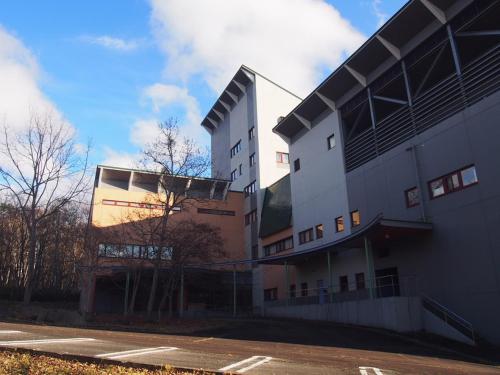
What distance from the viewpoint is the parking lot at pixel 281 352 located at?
927 centimetres

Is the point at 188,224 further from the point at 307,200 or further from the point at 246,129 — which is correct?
the point at 246,129

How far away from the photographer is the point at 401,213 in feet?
77.2

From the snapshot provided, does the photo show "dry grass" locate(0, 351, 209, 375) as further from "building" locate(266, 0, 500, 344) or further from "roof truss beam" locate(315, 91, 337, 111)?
"roof truss beam" locate(315, 91, 337, 111)

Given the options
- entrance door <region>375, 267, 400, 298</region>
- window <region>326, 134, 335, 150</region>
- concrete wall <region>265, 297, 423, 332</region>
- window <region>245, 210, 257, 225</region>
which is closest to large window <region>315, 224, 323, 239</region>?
window <region>326, 134, 335, 150</region>

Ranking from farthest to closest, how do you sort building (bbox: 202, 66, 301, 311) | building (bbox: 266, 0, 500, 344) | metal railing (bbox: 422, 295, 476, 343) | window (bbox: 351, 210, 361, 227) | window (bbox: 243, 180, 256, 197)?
window (bbox: 243, 180, 256, 197) < building (bbox: 202, 66, 301, 311) < window (bbox: 351, 210, 361, 227) < building (bbox: 266, 0, 500, 344) < metal railing (bbox: 422, 295, 476, 343)

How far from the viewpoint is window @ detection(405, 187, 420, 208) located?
22.8 metres

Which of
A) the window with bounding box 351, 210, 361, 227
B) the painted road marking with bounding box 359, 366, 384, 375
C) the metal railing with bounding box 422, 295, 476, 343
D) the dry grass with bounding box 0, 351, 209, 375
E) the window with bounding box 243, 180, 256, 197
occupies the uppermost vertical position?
the window with bounding box 243, 180, 256, 197

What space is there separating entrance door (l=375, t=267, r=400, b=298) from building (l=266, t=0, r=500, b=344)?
0.21 feet

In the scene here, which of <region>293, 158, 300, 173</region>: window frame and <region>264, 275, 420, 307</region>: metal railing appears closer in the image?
<region>264, 275, 420, 307</region>: metal railing

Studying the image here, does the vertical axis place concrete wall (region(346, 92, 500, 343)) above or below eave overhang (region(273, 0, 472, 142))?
below

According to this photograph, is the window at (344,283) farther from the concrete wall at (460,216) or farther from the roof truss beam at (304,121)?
the roof truss beam at (304,121)

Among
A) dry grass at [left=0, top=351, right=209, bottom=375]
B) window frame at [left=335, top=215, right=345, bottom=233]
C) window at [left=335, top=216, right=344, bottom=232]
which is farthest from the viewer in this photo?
window at [left=335, top=216, right=344, bottom=232]

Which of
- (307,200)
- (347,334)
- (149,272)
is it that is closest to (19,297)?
(149,272)

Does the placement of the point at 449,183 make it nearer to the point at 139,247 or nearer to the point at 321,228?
the point at 321,228
